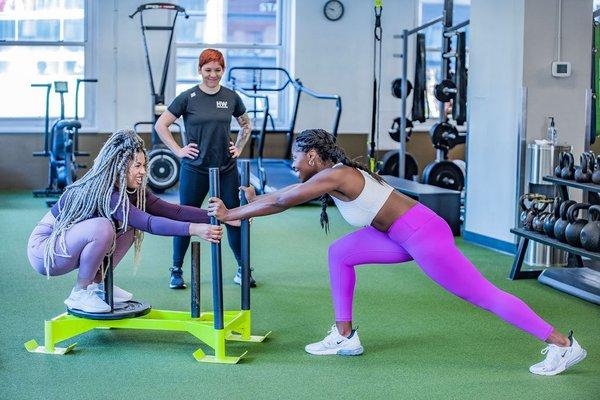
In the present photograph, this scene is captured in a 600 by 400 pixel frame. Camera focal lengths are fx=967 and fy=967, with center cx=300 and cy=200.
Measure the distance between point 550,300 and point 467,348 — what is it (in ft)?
4.45

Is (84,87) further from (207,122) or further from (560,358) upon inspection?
(560,358)

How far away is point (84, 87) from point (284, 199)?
26.5ft

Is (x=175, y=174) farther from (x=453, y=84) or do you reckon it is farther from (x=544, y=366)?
(x=544, y=366)

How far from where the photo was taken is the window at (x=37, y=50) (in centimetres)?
1126

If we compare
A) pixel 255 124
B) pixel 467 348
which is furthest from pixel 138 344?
pixel 255 124

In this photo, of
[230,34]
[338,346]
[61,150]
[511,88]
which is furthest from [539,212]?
[230,34]

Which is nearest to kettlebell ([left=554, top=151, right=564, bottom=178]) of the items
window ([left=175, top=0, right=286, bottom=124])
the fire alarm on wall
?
the fire alarm on wall

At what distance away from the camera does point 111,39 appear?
11.2m

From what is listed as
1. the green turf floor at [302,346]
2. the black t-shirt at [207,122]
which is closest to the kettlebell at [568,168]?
the green turf floor at [302,346]

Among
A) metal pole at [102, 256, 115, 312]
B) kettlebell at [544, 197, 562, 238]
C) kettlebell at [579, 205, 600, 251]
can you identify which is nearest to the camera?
metal pole at [102, 256, 115, 312]

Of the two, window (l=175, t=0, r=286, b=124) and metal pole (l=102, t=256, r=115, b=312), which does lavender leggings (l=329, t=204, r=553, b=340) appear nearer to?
metal pole (l=102, t=256, r=115, b=312)

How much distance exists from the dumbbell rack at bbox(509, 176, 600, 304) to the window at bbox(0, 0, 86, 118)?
6793 mm

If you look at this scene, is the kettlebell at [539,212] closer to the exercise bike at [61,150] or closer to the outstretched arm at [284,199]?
the outstretched arm at [284,199]

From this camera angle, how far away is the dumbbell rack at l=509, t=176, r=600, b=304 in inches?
218
